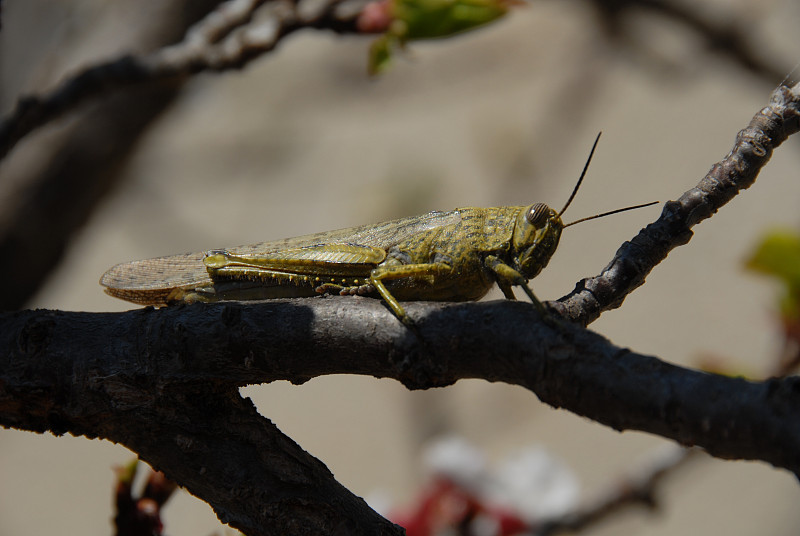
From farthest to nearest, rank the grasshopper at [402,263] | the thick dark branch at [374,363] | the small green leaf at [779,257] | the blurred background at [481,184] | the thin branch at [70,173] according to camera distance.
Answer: the blurred background at [481,184], the thin branch at [70,173], the small green leaf at [779,257], the grasshopper at [402,263], the thick dark branch at [374,363]

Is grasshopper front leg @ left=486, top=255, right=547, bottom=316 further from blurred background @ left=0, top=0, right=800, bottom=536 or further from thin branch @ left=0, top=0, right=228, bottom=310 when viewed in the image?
blurred background @ left=0, top=0, right=800, bottom=536

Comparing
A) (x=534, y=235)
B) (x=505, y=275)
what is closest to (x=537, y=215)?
(x=534, y=235)

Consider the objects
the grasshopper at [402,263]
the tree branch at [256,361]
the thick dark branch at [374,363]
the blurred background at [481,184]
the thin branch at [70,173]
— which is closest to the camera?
the thick dark branch at [374,363]

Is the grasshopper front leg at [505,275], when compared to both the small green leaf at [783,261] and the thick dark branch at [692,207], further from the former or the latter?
the small green leaf at [783,261]

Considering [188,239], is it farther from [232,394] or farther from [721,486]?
[232,394]

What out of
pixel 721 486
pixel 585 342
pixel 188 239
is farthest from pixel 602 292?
pixel 188 239

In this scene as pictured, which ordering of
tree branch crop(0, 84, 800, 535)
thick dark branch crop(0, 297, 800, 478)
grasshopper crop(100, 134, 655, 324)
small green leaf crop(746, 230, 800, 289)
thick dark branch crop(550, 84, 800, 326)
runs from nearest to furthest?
1. thick dark branch crop(0, 297, 800, 478)
2. tree branch crop(0, 84, 800, 535)
3. thick dark branch crop(550, 84, 800, 326)
4. grasshopper crop(100, 134, 655, 324)
5. small green leaf crop(746, 230, 800, 289)

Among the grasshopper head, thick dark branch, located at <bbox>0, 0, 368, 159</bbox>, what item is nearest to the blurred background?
thick dark branch, located at <bbox>0, 0, 368, 159</bbox>

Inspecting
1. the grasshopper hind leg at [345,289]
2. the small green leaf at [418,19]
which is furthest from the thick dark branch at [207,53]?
the grasshopper hind leg at [345,289]
